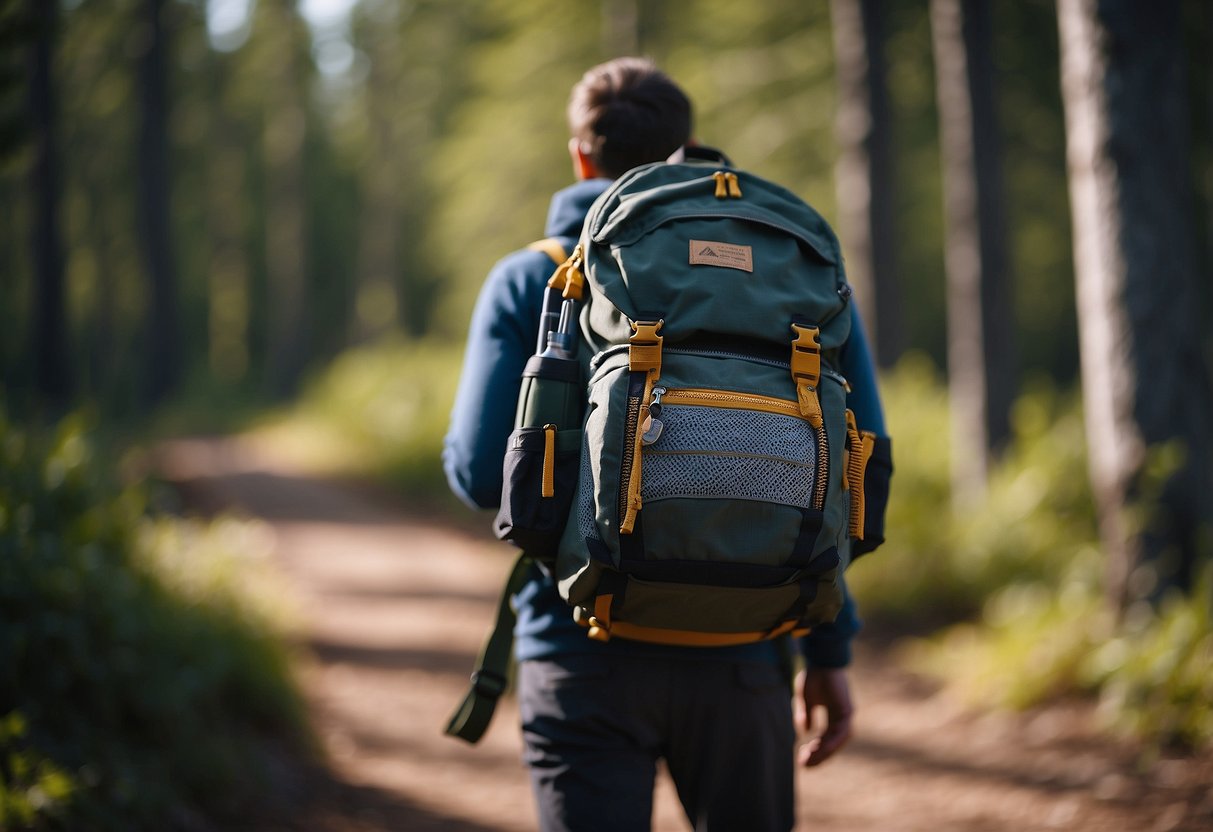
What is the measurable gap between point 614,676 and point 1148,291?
4095 mm

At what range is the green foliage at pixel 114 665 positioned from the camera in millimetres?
3557

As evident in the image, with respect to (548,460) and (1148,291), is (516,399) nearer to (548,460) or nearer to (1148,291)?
(548,460)

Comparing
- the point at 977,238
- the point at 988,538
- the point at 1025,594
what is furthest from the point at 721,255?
the point at 977,238

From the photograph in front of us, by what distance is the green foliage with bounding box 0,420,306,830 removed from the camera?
356 centimetres

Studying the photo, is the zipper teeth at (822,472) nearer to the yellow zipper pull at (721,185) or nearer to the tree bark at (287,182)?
the yellow zipper pull at (721,185)

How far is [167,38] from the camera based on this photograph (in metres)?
23.7

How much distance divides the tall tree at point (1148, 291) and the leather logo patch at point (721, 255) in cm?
384

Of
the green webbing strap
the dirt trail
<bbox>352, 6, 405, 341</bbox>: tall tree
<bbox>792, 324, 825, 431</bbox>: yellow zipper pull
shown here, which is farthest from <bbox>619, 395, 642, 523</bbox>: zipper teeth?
<bbox>352, 6, 405, 341</bbox>: tall tree

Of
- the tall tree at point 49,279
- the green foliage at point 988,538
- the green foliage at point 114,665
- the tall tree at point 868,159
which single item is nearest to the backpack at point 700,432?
the green foliage at point 114,665

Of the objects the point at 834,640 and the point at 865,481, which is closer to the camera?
the point at 865,481

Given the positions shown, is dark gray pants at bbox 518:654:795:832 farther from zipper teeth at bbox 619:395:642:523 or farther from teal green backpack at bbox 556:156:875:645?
zipper teeth at bbox 619:395:642:523

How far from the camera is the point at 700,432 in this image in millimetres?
1837

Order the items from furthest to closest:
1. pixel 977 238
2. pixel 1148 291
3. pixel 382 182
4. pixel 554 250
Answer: pixel 382 182, pixel 977 238, pixel 1148 291, pixel 554 250

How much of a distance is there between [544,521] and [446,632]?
242 inches
